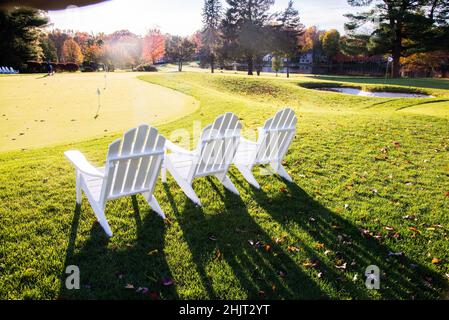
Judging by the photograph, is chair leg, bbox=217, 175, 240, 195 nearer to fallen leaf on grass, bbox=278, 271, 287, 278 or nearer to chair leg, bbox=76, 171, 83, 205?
fallen leaf on grass, bbox=278, 271, 287, 278

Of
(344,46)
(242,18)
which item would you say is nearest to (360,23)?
(344,46)

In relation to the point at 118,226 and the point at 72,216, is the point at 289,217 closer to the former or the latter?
the point at 118,226

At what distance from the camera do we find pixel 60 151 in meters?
6.67

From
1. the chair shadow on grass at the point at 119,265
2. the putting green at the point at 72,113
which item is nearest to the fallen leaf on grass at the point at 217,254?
the chair shadow on grass at the point at 119,265

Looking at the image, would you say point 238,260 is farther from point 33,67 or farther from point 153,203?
point 33,67

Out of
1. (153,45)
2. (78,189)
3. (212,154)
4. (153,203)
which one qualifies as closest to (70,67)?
(153,45)

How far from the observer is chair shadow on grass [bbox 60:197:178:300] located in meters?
2.90

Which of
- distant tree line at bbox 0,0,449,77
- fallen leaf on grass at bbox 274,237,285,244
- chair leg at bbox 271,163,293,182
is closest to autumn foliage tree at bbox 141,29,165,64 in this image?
distant tree line at bbox 0,0,449,77

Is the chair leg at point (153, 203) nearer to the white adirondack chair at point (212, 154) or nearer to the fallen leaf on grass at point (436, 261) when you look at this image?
the white adirondack chair at point (212, 154)

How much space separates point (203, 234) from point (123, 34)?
75249 mm

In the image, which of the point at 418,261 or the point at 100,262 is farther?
the point at 418,261

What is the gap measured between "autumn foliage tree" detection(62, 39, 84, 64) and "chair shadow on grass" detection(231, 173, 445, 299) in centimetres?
7114

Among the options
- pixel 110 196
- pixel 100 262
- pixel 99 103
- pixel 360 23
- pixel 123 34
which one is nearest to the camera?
pixel 100 262

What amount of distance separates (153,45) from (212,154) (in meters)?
69.3
